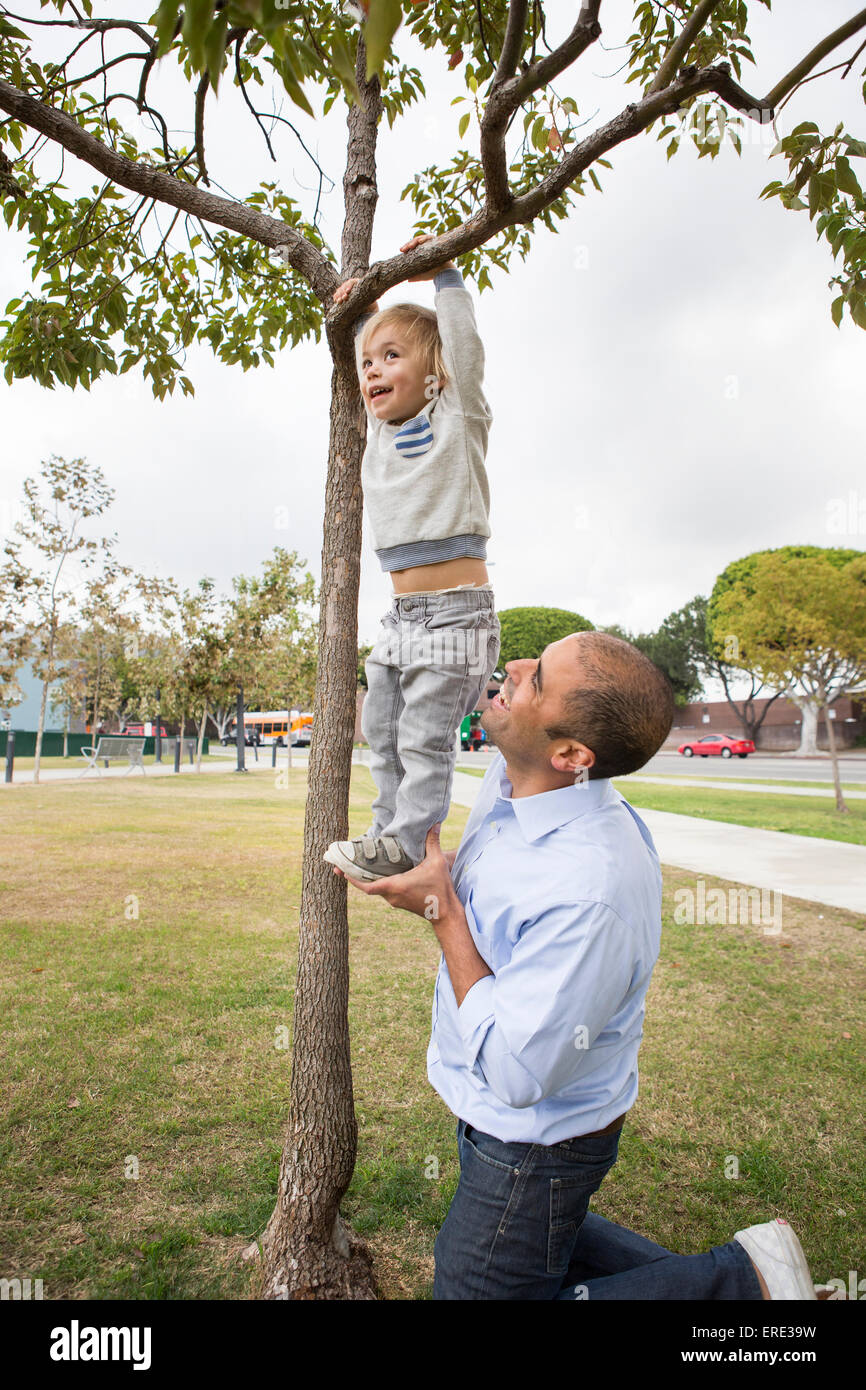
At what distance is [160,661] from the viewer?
2261 centimetres

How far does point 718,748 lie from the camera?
3594cm

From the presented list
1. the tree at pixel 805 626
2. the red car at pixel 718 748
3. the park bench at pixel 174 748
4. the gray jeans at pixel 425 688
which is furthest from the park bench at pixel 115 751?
the red car at pixel 718 748

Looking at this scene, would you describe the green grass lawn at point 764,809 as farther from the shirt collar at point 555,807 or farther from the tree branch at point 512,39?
the tree branch at point 512,39

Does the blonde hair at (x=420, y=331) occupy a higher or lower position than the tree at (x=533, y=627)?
lower

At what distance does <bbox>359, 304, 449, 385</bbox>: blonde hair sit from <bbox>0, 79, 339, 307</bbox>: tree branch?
33 centimetres

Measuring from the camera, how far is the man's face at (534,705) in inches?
75.8

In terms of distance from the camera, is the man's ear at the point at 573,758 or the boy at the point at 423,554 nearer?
the man's ear at the point at 573,758

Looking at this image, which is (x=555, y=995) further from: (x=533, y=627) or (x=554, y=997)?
(x=533, y=627)

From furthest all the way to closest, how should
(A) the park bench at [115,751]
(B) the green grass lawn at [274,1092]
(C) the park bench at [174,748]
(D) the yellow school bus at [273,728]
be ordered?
(D) the yellow school bus at [273,728]
(C) the park bench at [174,748]
(A) the park bench at [115,751]
(B) the green grass lawn at [274,1092]

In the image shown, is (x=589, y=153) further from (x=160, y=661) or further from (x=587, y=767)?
(x=160, y=661)

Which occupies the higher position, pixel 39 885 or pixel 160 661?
pixel 160 661
